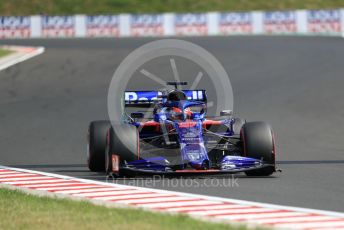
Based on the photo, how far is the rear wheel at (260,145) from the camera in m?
13.2

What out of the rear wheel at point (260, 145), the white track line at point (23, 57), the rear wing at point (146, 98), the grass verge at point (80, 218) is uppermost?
the white track line at point (23, 57)

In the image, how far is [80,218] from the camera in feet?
30.7

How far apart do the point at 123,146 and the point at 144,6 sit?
53.5 m

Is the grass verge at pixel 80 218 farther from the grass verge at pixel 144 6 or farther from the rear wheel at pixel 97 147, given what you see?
the grass verge at pixel 144 6

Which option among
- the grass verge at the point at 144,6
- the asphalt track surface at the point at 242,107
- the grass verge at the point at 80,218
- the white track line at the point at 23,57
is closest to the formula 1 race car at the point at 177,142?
the asphalt track surface at the point at 242,107

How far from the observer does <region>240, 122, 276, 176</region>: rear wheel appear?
13.2 m

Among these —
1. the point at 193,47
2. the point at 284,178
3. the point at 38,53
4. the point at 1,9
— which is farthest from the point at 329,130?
the point at 1,9

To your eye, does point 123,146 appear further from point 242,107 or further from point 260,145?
point 242,107

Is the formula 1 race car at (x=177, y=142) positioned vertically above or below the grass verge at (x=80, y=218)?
above

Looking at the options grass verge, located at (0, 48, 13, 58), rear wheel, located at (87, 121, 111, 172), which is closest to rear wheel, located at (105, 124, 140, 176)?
rear wheel, located at (87, 121, 111, 172)

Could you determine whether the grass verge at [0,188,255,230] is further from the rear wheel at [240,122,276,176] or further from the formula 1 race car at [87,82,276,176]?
the rear wheel at [240,122,276,176]

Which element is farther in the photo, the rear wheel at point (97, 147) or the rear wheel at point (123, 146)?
the rear wheel at point (97, 147)

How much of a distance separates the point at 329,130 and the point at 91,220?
1128 centimetres

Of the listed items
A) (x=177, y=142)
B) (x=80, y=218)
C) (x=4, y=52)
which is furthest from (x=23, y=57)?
(x=80, y=218)
